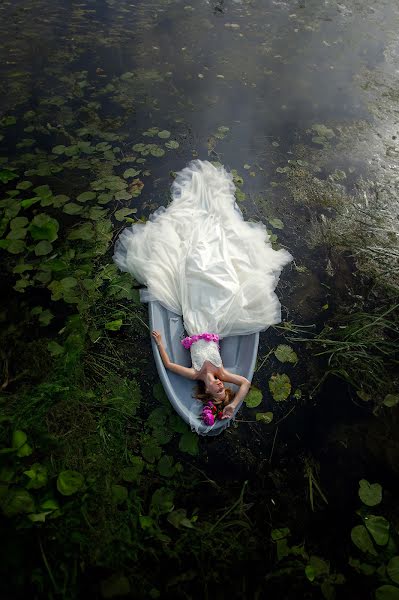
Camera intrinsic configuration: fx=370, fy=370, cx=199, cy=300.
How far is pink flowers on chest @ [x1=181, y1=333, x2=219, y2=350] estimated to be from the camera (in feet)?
9.65

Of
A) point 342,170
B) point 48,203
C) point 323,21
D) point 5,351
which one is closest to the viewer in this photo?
point 5,351

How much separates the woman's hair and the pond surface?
263mm

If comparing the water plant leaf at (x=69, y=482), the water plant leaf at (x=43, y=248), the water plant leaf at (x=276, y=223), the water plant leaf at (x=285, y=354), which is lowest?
the water plant leaf at (x=69, y=482)

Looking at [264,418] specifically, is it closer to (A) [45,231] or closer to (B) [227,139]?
(A) [45,231]

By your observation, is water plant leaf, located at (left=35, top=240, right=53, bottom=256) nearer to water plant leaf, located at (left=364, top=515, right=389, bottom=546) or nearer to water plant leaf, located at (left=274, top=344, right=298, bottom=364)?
water plant leaf, located at (left=274, top=344, right=298, bottom=364)

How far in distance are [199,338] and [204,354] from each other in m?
0.14

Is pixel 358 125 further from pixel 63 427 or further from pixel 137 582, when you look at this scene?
pixel 137 582

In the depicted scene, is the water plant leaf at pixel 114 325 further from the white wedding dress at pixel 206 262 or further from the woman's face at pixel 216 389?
the woman's face at pixel 216 389

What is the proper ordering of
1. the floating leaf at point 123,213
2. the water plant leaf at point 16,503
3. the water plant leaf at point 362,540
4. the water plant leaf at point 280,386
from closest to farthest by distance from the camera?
the water plant leaf at point 16,503 → the water plant leaf at point 362,540 → the water plant leaf at point 280,386 → the floating leaf at point 123,213

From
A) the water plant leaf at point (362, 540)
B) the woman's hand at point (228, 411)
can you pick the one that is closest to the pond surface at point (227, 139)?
the water plant leaf at point (362, 540)

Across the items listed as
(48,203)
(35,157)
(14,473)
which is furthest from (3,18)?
(14,473)

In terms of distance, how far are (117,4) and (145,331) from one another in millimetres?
6739

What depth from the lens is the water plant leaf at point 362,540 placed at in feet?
7.85

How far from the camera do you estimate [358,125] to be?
215 inches
